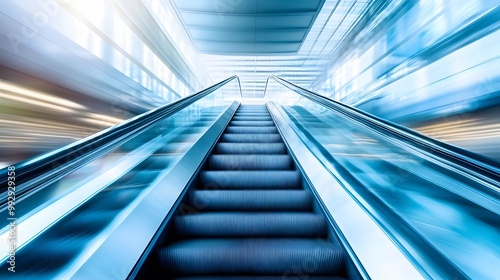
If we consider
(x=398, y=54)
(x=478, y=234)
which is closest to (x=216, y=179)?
(x=478, y=234)

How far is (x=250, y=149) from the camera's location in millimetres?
3672

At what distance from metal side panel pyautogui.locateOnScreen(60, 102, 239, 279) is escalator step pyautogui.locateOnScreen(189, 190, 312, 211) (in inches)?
8.1

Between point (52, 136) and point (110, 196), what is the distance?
2402 mm

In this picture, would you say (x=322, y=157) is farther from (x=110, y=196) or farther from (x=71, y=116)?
(x=71, y=116)

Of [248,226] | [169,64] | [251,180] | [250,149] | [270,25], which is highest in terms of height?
[270,25]

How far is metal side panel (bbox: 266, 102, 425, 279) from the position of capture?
125 cm

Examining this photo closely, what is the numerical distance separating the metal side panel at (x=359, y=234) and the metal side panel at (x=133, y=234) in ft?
3.61

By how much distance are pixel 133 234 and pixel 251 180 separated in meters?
1.41

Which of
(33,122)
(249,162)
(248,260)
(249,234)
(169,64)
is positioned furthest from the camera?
(169,64)

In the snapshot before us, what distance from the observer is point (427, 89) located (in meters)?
3.82

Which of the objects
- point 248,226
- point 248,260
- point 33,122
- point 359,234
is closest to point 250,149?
point 248,226

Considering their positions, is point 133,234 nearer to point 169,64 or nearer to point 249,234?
point 249,234

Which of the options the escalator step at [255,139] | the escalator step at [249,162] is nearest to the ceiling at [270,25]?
the escalator step at [255,139]

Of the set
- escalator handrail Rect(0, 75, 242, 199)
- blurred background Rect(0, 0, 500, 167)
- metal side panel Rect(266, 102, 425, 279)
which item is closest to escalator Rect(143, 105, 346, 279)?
metal side panel Rect(266, 102, 425, 279)
